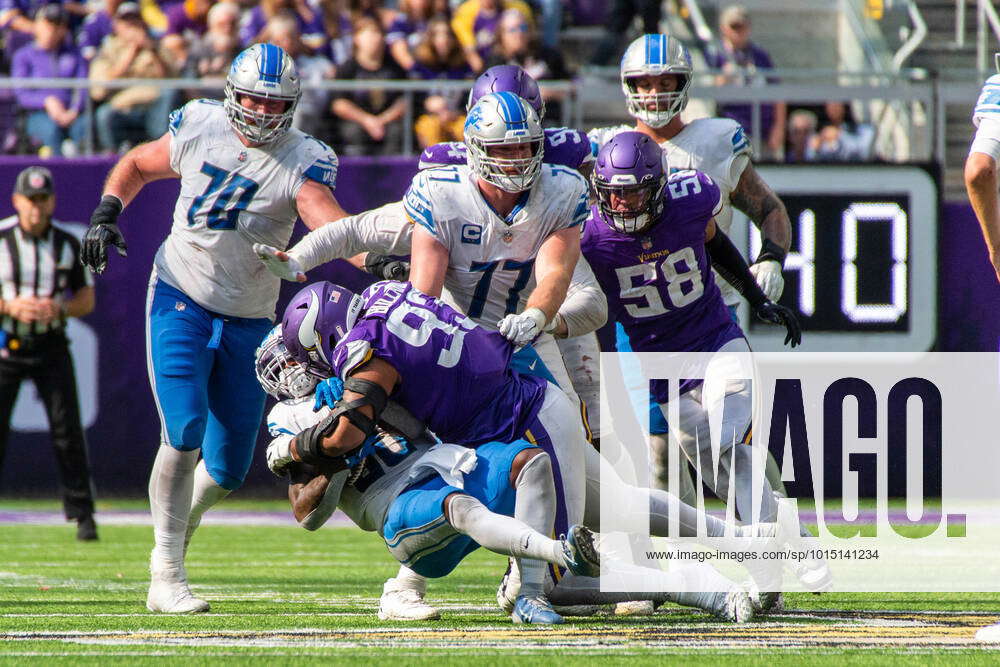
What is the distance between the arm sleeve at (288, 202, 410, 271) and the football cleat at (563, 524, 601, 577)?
60.1 inches

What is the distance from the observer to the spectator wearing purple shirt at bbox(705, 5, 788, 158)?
1067 cm

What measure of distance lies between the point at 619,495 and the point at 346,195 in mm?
5808

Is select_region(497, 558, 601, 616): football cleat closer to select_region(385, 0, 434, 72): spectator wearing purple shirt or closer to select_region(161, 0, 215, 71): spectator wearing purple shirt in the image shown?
select_region(385, 0, 434, 72): spectator wearing purple shirt

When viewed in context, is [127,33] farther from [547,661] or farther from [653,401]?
[547,661]

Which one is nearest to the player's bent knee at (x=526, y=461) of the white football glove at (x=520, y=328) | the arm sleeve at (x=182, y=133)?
the white football glove at (x=520, y=328)

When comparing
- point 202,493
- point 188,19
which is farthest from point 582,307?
point 188,19

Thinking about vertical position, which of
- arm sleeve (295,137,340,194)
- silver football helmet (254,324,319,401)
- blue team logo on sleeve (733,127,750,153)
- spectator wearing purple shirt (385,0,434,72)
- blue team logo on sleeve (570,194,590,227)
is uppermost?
spectator wearing purple shirt (385,0,434,72)

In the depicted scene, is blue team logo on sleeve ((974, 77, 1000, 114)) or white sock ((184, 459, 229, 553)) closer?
blue team logo on sleeve ((974, 77, 1000, 114))

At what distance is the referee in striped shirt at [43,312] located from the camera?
28.9 ft

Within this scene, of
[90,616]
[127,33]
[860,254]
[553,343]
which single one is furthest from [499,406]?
[127,33]

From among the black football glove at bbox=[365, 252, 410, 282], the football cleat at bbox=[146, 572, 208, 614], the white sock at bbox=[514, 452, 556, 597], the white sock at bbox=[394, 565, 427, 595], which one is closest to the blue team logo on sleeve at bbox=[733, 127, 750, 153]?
the black football glove at bbox=[365, 252, 410, 282]

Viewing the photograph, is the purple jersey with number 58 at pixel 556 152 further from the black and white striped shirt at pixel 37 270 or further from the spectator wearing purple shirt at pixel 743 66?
the spectator wearing purple shirt at pixel 743 66

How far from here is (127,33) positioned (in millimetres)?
11336

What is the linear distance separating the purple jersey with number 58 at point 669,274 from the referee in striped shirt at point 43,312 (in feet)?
13.1
